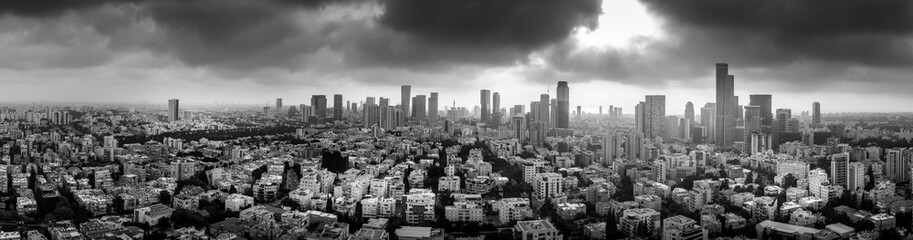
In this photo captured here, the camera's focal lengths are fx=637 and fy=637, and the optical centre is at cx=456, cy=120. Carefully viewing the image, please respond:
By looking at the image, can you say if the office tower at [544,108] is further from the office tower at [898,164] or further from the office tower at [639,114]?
the office tower at [898,164]

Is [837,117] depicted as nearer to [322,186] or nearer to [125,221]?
[322,186]

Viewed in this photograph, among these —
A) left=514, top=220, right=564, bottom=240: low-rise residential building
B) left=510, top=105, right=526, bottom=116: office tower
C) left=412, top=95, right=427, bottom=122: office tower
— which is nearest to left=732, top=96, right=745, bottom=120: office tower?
left=510, top=105, right=526, bottom=116: office tower

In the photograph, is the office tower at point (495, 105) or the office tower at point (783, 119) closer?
the office tower at point (783, 119)

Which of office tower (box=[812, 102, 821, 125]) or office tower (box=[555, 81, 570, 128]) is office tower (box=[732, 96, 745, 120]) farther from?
office tower (box=[555, 81, 570, 128])

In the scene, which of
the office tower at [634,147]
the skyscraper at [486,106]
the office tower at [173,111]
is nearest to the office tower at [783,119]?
the office tower at [634,147]

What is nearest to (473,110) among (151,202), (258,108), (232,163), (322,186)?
(258,108)

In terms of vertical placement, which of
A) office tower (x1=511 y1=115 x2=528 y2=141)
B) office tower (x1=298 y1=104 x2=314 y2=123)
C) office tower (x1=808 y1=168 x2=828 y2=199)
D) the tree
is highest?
office tower (x1=298 y1=104 x2=314 y2=123)

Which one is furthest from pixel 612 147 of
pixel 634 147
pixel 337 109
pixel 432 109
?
pixel 337 109
